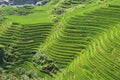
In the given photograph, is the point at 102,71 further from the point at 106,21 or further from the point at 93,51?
the point at 106,21

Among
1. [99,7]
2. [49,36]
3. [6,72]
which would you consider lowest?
[6,72]

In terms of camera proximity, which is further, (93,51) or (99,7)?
(99,7)

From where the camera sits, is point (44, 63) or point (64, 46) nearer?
point (44, 63)

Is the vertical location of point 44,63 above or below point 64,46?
below

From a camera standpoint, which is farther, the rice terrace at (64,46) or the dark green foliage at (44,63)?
the dark green foliage at (44,63)

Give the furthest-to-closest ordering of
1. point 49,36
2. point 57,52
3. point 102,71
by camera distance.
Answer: point 49,36
point 57,52
point 102,71

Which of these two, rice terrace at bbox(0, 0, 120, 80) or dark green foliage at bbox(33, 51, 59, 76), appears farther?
dark green foliage at bbox(33, 51, 59, 76)

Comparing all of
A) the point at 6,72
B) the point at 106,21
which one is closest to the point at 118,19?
the point at 106,21

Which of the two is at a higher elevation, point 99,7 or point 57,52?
point 99,7
